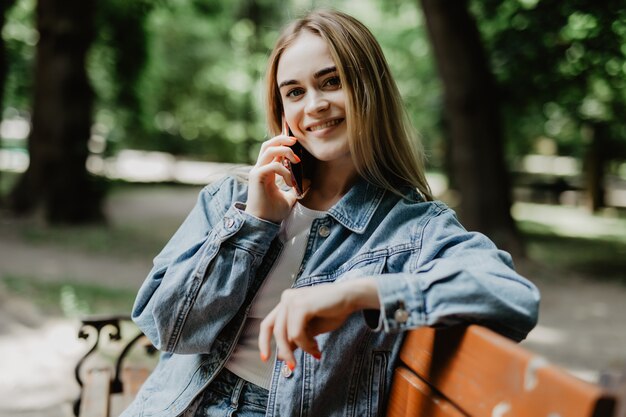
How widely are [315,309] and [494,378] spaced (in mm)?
386

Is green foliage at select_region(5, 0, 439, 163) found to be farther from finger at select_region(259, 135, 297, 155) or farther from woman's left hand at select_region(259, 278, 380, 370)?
woman's left hand at select_region(259, 278, 380, 370)

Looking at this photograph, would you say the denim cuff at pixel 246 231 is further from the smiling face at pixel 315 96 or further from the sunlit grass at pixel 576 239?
the sunlit grass at pixel 576 239

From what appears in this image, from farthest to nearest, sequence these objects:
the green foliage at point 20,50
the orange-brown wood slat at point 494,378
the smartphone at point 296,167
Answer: the green foliage at point 20,50 → the smartphone at point 296,167 → the orange-brown wood slat at point 494,378

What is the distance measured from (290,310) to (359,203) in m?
0.52

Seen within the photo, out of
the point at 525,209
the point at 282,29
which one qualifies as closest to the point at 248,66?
the point at 525,209

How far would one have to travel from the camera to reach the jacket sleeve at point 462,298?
142cm

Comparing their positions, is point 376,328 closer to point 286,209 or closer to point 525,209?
point 286,209

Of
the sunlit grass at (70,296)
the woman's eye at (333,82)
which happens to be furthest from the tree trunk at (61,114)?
the woman's eye at (333,82)

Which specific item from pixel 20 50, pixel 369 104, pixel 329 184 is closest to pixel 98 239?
pixel 329 184

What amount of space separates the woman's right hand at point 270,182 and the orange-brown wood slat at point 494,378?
0.52 meters

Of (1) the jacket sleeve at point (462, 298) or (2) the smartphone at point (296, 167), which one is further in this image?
(2) the smartphone at point (296, 167)

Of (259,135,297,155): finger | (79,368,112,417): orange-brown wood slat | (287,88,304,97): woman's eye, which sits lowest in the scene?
(79,368,112,417): orange-brown wood slat

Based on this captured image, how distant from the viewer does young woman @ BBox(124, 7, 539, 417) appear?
177cm

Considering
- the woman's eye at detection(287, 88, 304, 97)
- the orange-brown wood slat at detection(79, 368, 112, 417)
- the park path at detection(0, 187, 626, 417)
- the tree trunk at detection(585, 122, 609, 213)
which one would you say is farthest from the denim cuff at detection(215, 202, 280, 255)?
the tree trunk at detection(585, 122, 609, 213)
